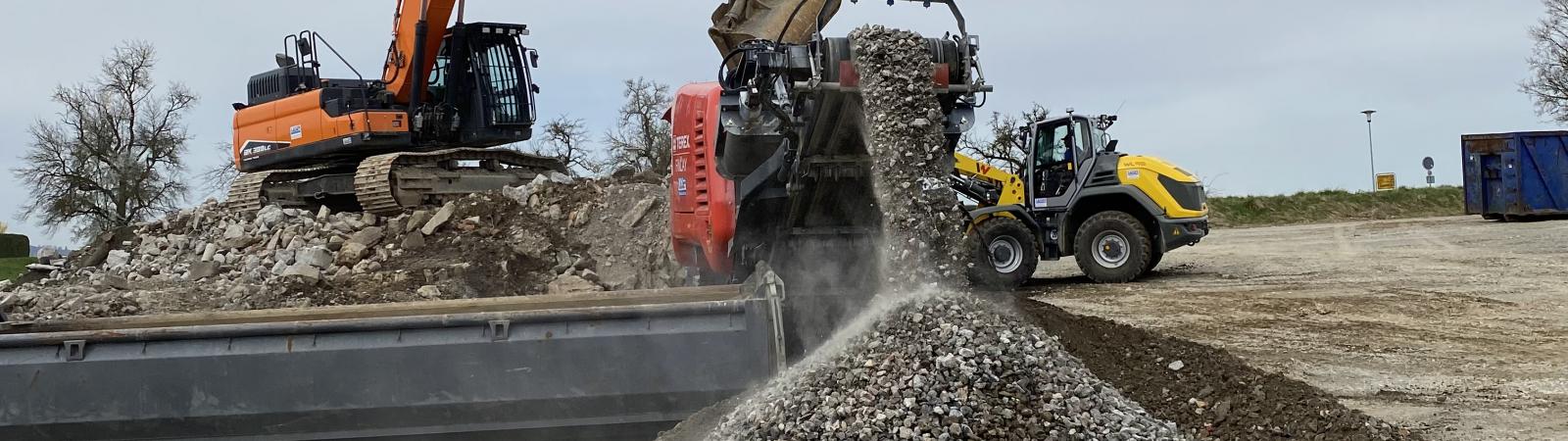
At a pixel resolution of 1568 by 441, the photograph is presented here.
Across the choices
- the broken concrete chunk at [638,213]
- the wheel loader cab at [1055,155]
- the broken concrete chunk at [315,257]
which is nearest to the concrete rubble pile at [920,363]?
the broken concrete chunk at [638,213]

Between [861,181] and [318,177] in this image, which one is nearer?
[861,181]

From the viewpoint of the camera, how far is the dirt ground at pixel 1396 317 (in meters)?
6.38

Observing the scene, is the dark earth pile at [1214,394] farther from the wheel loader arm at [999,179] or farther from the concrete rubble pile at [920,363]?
the wheel loader arm at [999,179]

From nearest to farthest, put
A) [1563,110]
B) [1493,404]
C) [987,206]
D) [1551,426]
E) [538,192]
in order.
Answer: [1551,426] → [1493,404] → [987,206] → [538,192] → [1563,110]

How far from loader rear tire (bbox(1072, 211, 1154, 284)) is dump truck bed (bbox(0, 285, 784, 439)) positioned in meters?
8.91

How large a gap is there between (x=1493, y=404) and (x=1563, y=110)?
1224 inches

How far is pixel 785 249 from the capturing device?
6574 mm

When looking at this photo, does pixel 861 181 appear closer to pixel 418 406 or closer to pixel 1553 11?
pixel 418 406

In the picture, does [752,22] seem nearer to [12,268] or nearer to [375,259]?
[375,259]

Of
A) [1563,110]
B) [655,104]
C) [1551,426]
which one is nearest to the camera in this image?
[1551,426]

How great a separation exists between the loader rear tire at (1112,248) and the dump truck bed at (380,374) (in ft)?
29.2

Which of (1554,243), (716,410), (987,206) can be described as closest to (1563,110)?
(1554,243)

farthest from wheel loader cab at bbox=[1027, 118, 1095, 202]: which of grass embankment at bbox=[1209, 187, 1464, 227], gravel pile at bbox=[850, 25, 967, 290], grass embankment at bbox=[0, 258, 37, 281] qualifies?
grass embankment at bbox=[0, 258, 37, 281]

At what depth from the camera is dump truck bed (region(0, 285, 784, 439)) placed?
426 centimetres
